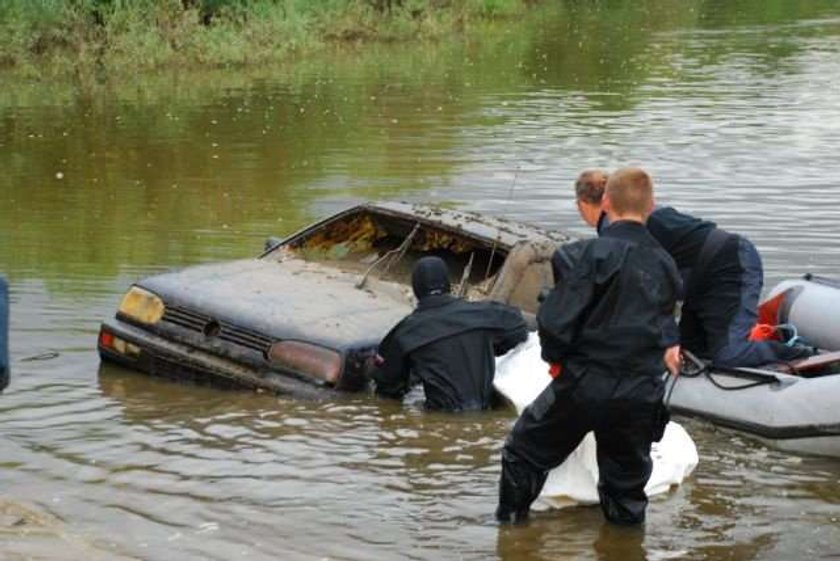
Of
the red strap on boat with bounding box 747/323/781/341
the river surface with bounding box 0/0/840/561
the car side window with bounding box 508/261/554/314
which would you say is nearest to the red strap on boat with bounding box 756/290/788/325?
the red strap on boat with bounding box 747/323/781/341

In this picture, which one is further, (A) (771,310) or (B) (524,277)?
(A) (771,310)

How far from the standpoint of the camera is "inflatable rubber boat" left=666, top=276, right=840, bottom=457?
9.74 meters

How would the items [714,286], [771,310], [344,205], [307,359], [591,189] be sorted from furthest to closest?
[344,205], [771,310], [307,359], [714,286], [591,189]

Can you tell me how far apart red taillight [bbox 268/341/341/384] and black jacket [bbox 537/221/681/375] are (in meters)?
3.25

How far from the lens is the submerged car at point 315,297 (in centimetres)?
1088

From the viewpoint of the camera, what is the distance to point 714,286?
1048cm

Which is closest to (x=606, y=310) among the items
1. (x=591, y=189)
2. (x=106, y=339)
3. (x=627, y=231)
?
(x=627, y=231)

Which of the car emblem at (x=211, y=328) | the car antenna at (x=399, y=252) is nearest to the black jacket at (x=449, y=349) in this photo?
the car emblem at (x=211, y=328)

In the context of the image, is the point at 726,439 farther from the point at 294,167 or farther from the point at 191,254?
the point at 294,167

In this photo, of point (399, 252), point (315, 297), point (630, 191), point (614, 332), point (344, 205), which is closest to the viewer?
point (614, 332)

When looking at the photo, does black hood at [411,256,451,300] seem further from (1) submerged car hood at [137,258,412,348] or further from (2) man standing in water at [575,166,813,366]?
(2) man standing in water at [575,166,813,366]

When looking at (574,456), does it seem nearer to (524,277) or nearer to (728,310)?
(728,310)

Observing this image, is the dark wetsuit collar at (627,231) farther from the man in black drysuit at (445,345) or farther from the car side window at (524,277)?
the car side window at (524,277)

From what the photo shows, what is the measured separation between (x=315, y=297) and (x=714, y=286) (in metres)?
2.56
